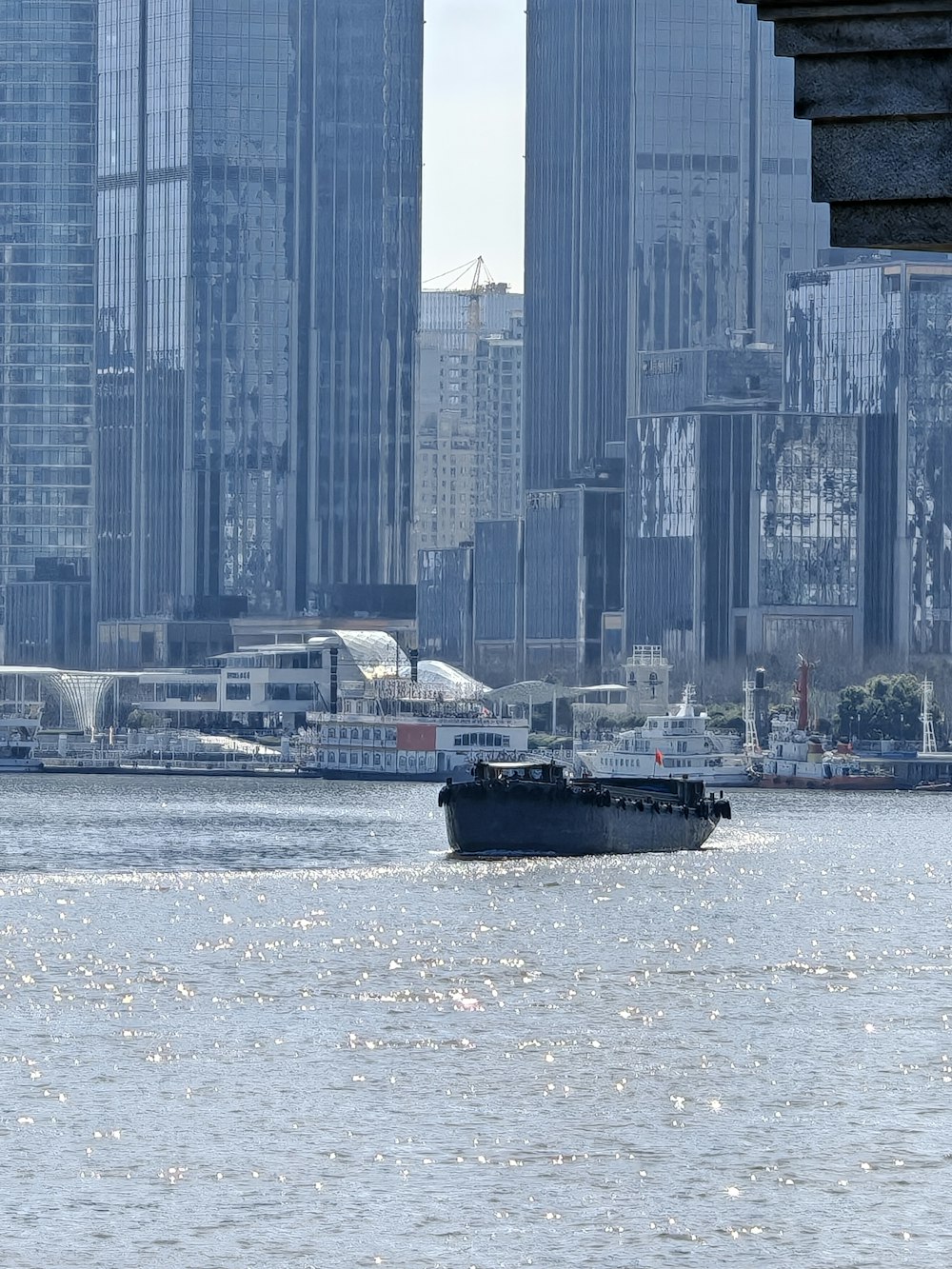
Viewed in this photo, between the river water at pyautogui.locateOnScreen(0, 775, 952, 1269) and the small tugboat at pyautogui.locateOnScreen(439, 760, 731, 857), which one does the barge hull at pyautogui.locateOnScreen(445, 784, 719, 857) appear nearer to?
the small tugboat at pyautogui.locateOnScreen(439, 760, 731, 857)

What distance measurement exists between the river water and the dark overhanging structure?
34.4 meters

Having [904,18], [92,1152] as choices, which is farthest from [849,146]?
[92,1152]

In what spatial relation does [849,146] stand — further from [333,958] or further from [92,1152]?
[333,958]

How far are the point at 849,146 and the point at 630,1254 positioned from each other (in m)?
35.6

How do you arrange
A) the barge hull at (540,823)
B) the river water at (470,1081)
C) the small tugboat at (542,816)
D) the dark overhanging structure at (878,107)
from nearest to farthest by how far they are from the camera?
the dark overhanging structure at (878,107) < the river water at (470,1081) < the barge hull at (540,823) < the small tugboat at (542,816)

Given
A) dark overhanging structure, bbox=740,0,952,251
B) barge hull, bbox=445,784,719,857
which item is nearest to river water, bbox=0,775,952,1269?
dark overhanging structure, bbox=740,0,952,251

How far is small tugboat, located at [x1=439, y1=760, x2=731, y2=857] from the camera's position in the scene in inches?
6821

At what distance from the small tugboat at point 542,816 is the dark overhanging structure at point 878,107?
15802cm

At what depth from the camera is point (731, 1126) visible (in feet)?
206

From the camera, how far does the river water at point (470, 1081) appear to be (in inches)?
1969

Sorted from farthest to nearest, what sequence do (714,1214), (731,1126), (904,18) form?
(731,1126) < (714,1214) < (904,18)

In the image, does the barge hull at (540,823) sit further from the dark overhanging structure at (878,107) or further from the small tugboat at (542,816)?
the dark overhanging structure at (878,107)

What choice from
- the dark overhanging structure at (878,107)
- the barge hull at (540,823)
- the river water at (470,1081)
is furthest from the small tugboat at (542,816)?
the dark overhanging structure at (878,107)

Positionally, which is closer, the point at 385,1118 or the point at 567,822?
the point at 385,1118
